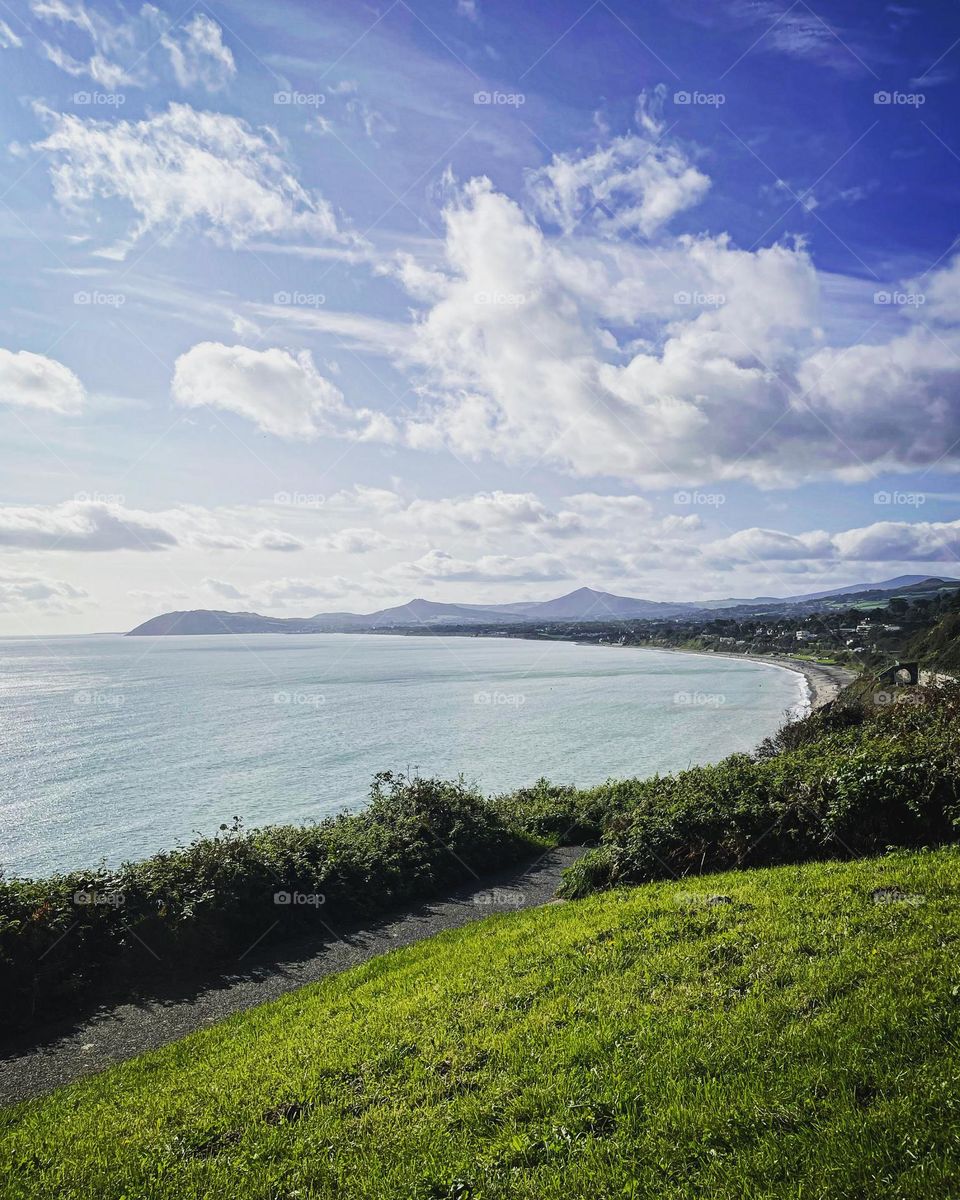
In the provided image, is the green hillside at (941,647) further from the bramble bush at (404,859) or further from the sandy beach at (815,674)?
the bramble bush at (404,859)

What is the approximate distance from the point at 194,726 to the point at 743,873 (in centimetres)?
6683

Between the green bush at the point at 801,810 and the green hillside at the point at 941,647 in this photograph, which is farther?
the green hillside at the point at 941,647

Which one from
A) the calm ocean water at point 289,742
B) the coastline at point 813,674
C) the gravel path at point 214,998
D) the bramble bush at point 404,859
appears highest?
the bramble bush at point 404,859

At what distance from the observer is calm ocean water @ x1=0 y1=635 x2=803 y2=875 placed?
121 ft

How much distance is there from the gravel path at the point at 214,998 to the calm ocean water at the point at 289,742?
664 inches

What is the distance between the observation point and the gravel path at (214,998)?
8.73m

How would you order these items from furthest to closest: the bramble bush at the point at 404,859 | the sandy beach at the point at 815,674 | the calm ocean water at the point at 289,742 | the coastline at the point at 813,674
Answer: the sandy beach at the point at 815,674, the coastline at the point at 813,674, the calm ocean water at the point at 289,742, the bramble bush at the point at 404,859

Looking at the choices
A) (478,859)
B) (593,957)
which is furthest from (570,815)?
(593,957)

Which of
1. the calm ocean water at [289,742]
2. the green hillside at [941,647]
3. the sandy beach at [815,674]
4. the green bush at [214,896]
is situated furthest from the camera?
the sandy beach at [815,674]

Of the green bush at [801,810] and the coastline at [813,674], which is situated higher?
the green bush at [801,810]

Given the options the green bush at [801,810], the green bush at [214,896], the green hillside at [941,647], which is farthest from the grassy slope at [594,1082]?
the green hillside at [941,647]

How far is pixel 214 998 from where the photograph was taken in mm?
10438

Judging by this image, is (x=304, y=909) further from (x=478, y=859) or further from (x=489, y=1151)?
(x=489, y=1151)

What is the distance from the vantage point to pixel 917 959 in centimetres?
657
